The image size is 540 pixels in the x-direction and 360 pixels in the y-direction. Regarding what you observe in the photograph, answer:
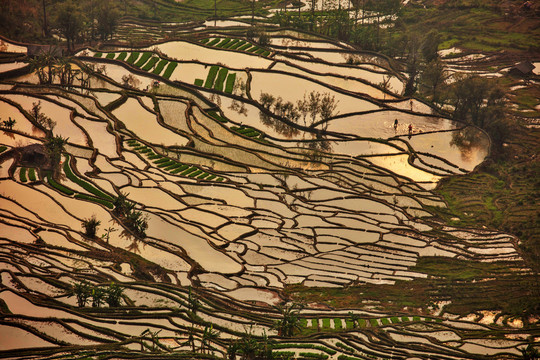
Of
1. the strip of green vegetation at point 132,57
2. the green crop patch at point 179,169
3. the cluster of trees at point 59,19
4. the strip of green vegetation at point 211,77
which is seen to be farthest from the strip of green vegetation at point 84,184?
the cluster of trees at point 59,19

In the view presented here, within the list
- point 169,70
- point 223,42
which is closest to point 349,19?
point 223,42

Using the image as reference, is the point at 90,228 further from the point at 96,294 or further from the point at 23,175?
the point at 23,175

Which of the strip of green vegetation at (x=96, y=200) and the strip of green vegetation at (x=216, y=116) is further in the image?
the strip of green vegetation at (x=216, y=116)

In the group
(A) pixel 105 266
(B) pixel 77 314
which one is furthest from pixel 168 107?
(B) pixel 77 314

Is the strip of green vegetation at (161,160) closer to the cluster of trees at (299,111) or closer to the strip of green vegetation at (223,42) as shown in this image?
the cluster of trees at (299,111)

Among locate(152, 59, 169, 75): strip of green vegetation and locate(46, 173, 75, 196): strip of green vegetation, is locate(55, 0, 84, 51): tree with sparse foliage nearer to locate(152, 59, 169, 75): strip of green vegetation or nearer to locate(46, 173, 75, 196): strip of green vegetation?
locate(152, 59, 169, 75): strip of green vegetation

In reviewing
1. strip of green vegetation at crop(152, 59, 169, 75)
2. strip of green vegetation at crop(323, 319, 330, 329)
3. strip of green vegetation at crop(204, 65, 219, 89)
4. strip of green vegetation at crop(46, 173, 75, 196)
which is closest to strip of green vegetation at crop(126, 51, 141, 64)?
strip of green vegetation at crop(152, 59, 169, 75)
